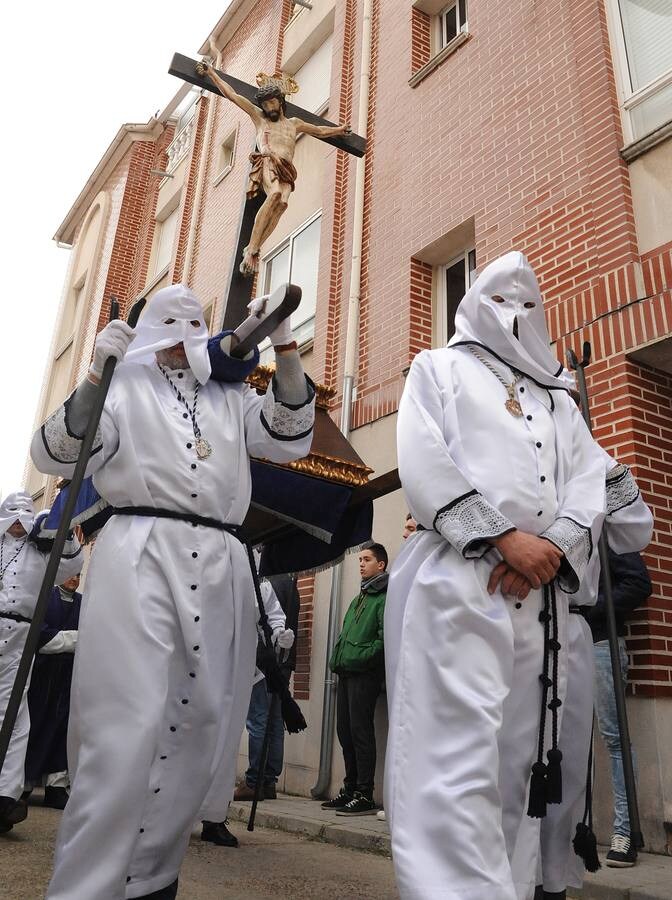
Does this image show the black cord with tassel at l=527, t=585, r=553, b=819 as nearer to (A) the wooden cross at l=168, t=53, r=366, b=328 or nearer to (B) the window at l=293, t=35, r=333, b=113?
(A) the wooden cross at l=168, t=53, r=366, b=328

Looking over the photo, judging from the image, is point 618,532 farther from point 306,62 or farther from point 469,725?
point 306,62

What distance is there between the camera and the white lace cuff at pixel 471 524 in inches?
96.8

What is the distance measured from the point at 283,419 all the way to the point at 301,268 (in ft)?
23.4

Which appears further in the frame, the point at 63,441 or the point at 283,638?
the point at 283,638

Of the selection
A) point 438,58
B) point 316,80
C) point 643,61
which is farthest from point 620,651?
point 316,80

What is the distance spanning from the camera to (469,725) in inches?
89.8

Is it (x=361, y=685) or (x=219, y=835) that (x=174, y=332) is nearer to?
(x=219, y=835)

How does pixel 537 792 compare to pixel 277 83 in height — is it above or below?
below

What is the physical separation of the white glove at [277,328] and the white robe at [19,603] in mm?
2883

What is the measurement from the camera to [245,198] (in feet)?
20.7

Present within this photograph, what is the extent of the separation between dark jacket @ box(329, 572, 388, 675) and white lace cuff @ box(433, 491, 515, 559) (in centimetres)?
341

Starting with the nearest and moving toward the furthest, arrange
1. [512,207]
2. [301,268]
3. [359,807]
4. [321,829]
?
1. [321,829]
2. [359,807]
3. [512,207]
4. [301,268]

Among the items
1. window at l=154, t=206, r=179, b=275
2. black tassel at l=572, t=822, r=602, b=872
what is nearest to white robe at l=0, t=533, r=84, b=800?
black tassel at l=572, t=822, r=602, b=872

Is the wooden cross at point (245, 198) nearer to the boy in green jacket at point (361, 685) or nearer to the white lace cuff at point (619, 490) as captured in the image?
the boy in green jacket at point (361, 685)
